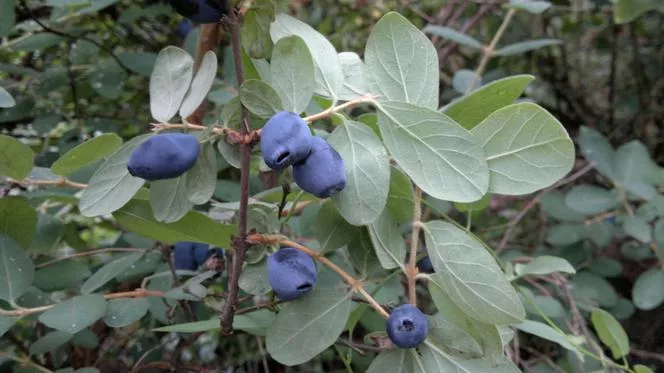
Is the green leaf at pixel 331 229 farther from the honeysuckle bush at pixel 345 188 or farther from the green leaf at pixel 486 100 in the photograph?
the green leaf at pixel 486 100

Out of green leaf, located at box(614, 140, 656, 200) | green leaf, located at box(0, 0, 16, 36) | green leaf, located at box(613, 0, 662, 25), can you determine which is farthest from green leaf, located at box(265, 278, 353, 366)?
green leaf, located at box(613, 0, 662, 25)

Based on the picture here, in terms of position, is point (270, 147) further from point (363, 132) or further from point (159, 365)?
point (159, 365)

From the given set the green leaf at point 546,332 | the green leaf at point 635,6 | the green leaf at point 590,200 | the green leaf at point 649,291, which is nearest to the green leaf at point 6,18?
the green leaf at point 546,332

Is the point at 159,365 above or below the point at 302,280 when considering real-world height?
below

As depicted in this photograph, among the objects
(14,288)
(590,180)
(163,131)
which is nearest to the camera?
(163,131)

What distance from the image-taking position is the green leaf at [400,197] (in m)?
0.60

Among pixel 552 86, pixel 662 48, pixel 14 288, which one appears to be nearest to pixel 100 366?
pixel 14 288

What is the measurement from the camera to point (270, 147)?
470 millimetres

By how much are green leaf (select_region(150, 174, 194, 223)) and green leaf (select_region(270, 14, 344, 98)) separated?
5.2 inches

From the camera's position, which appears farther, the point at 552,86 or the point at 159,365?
the point at 552,86

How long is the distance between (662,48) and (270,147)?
6.18 feet

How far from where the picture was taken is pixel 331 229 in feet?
2.13

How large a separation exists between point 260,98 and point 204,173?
0.08 m

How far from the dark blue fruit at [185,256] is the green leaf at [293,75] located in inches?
13.9
